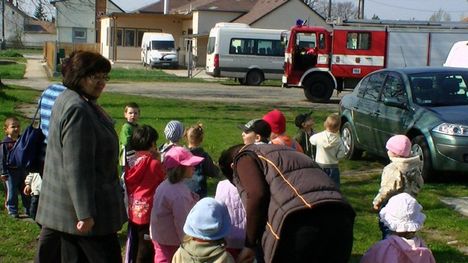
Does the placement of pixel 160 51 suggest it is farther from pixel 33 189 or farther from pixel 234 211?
pixel 234 211

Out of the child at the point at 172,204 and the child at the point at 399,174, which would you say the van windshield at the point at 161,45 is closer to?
the child at the point at 399,174

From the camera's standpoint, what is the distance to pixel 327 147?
27.9 feet

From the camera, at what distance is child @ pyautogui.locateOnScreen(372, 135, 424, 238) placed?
6.34 m

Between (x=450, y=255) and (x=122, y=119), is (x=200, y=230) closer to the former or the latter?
(x=450, y=255)

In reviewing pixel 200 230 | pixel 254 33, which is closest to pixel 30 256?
pixel 200 230

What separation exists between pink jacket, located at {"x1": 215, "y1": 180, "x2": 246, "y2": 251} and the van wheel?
30.3m

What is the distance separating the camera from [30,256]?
677cm

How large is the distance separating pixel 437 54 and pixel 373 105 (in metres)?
14.8

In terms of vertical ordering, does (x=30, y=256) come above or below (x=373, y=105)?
below

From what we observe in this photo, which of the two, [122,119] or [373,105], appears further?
[122,119]

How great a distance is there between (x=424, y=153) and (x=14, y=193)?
532cm

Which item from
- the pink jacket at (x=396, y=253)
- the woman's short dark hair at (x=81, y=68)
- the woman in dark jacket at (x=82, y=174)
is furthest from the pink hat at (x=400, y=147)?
the woman's short dark hair at (x=81, y=68)

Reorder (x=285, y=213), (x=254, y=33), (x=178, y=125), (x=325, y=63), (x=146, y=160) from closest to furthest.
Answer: (x=285, y=213) → (x=146, y=160) → (x=178, y=125) → (x=325, y=63) → (x=254, y=33)

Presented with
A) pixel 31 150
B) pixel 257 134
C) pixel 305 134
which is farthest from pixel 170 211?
pixel 305 134
